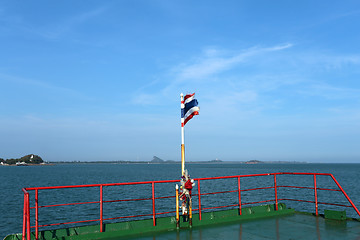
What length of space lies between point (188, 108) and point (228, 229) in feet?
12.8

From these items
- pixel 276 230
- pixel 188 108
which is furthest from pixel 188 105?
pixel 276 230

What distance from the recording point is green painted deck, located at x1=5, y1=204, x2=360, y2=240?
320 inches

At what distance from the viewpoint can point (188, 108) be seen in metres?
9.76

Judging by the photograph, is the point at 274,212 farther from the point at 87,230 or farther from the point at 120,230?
the point at 87,230

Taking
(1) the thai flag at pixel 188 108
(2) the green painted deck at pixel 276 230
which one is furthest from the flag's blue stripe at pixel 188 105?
(2) the green painted deck at pixel 276 230

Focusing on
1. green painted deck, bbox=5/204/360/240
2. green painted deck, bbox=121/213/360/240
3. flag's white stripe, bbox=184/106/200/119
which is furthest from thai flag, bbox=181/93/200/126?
green painted deck, bbox=121/213/360/240

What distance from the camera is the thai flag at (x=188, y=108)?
31.6ft

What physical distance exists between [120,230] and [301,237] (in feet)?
16.2

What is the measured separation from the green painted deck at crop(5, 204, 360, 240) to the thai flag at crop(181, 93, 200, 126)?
10.4 feet

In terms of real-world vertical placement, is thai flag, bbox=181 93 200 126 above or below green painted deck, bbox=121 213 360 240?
above

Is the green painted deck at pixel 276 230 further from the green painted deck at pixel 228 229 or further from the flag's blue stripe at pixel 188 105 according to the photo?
the flag's blue stripe at pixel 188 105

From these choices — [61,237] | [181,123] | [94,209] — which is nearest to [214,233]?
[181,123]

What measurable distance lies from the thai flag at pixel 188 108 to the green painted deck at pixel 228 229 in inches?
125

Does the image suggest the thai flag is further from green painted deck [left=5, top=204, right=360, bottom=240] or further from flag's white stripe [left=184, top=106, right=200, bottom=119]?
green painted deck [left=5, top=204, right=360, bottom=240]
